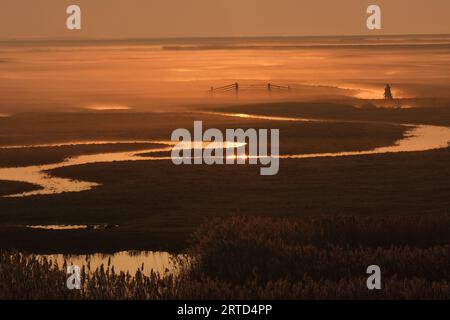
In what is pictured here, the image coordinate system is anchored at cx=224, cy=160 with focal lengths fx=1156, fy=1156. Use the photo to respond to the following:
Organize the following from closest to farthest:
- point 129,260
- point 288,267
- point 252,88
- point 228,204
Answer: point 288,267, point 129,260, point 228,204, point 252,88

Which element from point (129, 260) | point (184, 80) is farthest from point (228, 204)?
point (184, 80)

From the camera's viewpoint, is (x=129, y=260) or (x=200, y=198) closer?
(x=129, y=260)

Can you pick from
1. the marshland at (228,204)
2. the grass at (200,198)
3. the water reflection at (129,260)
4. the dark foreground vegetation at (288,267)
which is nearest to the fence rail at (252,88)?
the marshland at (228,204)

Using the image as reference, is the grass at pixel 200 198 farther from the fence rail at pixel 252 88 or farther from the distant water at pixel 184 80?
the fence rail at pixel 252 88

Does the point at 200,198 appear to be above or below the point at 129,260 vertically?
above

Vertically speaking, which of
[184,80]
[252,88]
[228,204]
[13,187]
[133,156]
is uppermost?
[184,80]

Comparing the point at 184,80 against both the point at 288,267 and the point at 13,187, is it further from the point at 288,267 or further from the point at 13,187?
the point at 288,267

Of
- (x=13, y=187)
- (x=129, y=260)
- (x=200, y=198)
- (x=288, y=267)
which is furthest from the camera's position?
(x=13, y=187)

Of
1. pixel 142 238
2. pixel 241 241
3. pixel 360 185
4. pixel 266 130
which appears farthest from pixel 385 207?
pixel 266 130
